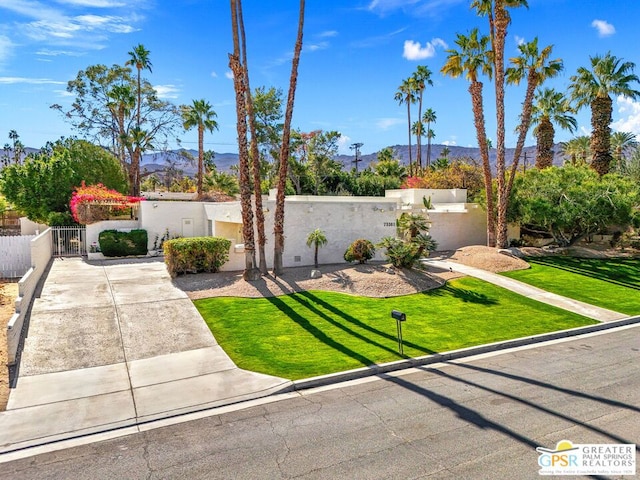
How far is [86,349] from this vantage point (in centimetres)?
1120

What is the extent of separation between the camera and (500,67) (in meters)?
23.4

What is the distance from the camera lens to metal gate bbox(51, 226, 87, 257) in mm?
24891

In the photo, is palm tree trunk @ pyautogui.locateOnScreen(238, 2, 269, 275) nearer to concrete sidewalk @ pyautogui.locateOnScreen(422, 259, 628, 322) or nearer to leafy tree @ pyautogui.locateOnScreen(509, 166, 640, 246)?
concrete sidewalk @ pyautogui.locateOnScreen(422, 259, 628, 322)

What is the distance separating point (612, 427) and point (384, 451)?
13.0 feet

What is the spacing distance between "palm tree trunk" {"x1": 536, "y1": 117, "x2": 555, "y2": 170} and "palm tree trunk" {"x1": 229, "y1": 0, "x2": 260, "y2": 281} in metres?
24.8

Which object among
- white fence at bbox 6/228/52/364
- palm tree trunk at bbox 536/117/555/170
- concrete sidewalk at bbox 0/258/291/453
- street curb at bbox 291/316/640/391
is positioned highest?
palm tree trunk at bbox 536/117/555/170

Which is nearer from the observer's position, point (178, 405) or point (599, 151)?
point (178, 405)

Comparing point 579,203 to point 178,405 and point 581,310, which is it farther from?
point 178,405

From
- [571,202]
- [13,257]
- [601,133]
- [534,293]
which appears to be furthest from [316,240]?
[601,133]

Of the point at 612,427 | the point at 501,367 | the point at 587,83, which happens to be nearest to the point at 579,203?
the point at 587,83

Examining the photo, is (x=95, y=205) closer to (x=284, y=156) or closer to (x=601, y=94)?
(x=284, y=156)

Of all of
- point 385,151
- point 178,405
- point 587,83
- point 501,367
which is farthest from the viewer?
point 385,151

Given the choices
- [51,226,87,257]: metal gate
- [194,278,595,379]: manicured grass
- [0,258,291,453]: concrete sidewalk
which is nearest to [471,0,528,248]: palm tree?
[194,278,595,379]: manicured grass

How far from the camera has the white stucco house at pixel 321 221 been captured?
21.0 metres
